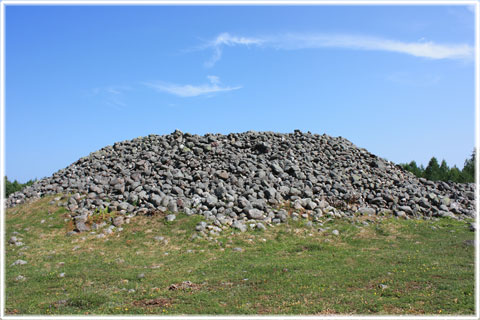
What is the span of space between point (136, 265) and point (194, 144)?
1273 centimetres

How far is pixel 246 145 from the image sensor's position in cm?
2616

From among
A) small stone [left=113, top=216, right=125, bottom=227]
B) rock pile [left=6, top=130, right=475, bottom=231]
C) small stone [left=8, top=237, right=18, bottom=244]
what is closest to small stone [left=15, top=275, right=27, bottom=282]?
small stone [left=8, top=237, right=18, bottom=244]

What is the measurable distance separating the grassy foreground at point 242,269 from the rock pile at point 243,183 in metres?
1.34

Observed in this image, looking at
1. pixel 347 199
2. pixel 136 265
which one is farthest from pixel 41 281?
pixel 347 199

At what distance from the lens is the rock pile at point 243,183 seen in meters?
19.7

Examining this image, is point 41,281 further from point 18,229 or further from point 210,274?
point 18,229

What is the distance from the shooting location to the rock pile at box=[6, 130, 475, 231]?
19656 millimetres

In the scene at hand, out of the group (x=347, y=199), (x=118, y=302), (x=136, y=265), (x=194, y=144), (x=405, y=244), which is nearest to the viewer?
(x=118, y=302)

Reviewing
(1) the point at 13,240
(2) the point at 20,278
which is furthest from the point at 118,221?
(2) the point at 20,278

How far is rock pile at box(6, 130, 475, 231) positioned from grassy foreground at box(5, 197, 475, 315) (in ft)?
4.39

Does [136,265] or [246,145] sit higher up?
[246,145]

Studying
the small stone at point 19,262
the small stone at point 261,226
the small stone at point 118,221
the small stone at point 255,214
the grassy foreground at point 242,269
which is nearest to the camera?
the grassy foreground at point 242,269

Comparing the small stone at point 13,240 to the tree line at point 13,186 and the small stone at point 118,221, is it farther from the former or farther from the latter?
the tree line at point 13,186

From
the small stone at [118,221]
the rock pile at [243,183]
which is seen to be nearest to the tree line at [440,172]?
the rock pile at [243,183]
